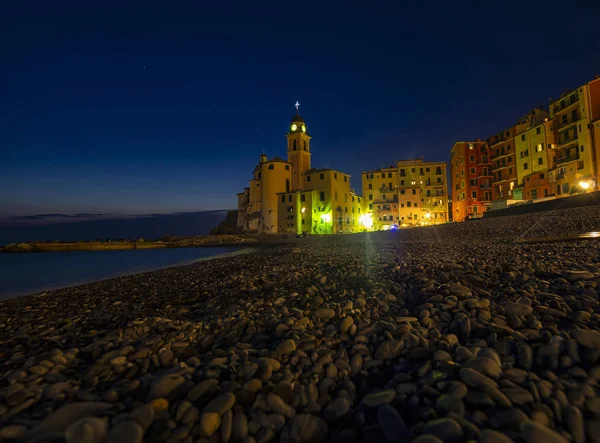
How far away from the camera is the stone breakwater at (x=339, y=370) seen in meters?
1.98

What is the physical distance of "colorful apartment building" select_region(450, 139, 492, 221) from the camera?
52219 millimetres

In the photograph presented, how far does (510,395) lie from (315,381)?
5.14 ft

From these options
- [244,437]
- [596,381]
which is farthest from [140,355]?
[596,381]

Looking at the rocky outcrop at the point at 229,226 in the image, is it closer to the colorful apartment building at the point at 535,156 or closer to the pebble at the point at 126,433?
the colorful apartment building at the point at 535,156

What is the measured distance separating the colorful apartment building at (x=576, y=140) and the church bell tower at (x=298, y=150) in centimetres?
4062

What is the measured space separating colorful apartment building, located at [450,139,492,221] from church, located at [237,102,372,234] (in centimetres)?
1931

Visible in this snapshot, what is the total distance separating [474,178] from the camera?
53.2 metres

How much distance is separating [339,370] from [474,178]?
61.2 m

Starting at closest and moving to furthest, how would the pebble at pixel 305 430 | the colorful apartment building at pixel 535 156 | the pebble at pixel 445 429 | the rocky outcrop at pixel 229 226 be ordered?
the pebble at pixel 445 429 → the pebble at pixel 305 430 → the colorful apartment building at pixel 535 156 → the rocky outcrop at pixel 229 226

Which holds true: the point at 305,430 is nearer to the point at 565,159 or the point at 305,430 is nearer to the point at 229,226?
the point at 565,159

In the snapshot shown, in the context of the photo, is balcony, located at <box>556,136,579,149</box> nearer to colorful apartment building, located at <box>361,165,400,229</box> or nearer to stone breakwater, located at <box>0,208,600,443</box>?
colorful apartment building, located at <box>361,165,400,229</box>

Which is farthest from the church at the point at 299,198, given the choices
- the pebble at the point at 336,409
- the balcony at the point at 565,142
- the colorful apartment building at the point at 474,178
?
the pebble at the point at 336,409

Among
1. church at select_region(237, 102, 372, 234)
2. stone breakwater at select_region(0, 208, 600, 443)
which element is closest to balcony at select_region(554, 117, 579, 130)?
church at select_region(237, 102, 372, 234)

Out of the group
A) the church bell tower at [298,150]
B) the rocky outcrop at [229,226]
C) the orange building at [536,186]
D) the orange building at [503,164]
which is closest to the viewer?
the orange building at [536,186]
